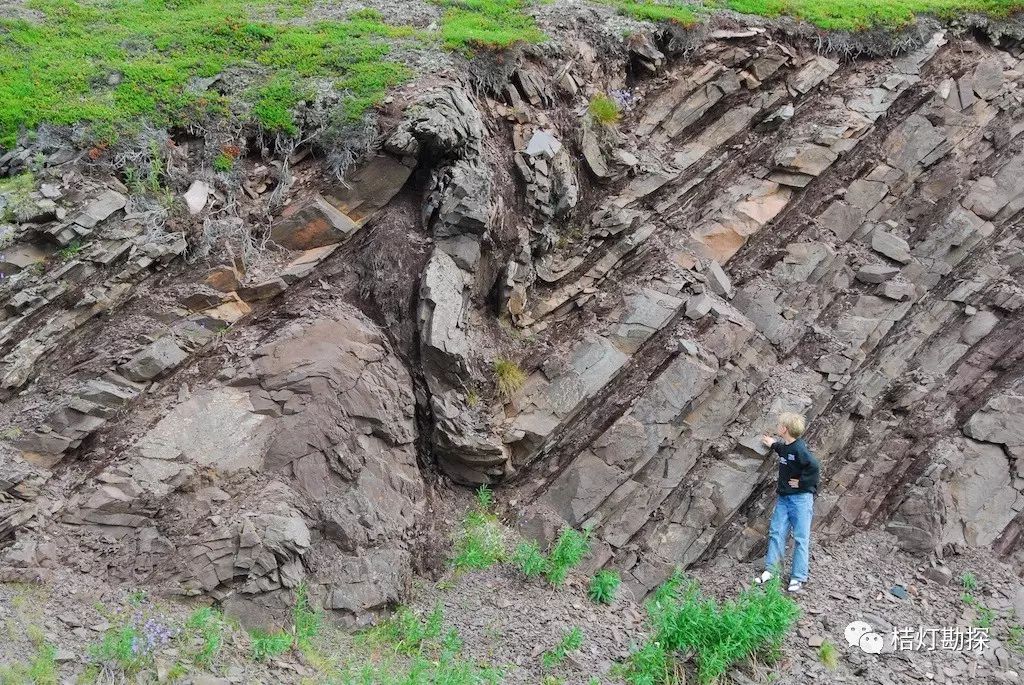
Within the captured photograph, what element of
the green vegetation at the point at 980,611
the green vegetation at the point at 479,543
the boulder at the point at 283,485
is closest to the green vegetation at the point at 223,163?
the boulder at the point at 283,485

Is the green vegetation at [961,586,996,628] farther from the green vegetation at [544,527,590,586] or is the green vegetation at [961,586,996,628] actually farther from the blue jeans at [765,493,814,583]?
the green vegetation at [544,527,590,586]

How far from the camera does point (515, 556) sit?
8.21 m

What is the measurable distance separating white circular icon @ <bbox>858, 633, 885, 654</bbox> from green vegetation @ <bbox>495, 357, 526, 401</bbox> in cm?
445

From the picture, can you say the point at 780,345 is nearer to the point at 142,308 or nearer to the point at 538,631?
the point at 538,631

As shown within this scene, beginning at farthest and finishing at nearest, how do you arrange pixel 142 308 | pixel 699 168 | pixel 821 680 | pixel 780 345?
pixel 699 168 → pixel 780 345 → pixel 142 308 → pixel 821 680

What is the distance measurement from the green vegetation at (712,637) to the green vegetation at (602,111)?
6102mm

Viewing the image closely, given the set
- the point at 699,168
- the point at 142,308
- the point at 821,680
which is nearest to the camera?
the point at 821,680

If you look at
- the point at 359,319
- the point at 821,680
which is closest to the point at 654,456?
the point at 821,680

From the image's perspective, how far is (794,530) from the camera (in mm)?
8445

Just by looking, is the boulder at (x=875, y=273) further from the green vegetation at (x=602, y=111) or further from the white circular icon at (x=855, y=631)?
the white circular icon at (x=855, y=631)

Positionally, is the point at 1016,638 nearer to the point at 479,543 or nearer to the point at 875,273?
the point at 875,273

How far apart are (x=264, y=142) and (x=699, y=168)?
5663 mm

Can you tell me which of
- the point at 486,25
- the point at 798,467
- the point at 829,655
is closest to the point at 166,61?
the point at 486,25

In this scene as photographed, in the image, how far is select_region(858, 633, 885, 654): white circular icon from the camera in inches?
310
